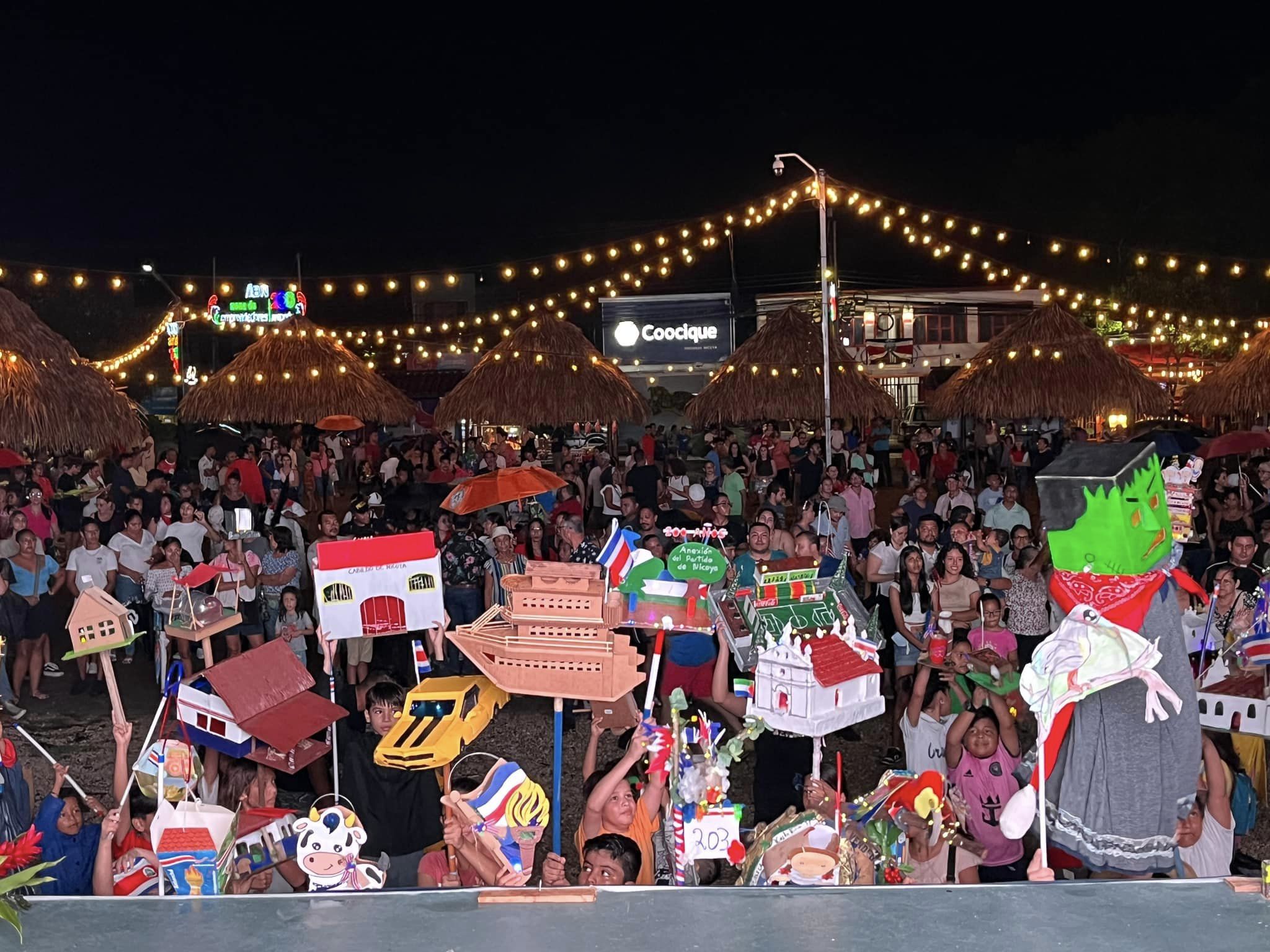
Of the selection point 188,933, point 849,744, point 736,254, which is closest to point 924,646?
point 849,744

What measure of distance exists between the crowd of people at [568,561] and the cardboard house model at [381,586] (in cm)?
16

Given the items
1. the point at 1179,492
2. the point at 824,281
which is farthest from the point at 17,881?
the point at 824,281

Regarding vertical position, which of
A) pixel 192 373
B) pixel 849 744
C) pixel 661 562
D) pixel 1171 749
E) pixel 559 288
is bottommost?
pixel 849 744

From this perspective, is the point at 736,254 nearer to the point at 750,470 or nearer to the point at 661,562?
the point at 750,470

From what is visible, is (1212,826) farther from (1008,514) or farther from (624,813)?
(1008,514)

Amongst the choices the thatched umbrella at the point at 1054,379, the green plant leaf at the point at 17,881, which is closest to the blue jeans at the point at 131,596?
the green plant leaf at the point at 17,881

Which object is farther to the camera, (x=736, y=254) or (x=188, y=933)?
(x=736, y=254)

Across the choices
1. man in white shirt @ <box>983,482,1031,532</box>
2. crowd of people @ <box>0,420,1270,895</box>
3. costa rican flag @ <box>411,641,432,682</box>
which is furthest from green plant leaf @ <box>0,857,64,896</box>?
man in white shirt @ <box>983,482,1031,532</box>

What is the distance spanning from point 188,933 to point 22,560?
7683mm

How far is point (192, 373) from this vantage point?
119ft

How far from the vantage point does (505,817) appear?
12.1 feet

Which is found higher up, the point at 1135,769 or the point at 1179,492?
the point at 1179,492

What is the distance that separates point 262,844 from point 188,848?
64 centimetres

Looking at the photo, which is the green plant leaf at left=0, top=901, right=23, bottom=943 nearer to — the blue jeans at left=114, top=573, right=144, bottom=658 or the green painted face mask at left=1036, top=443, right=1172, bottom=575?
the green painted face mask at left=1036, top=443, right=1172, bottom=575
